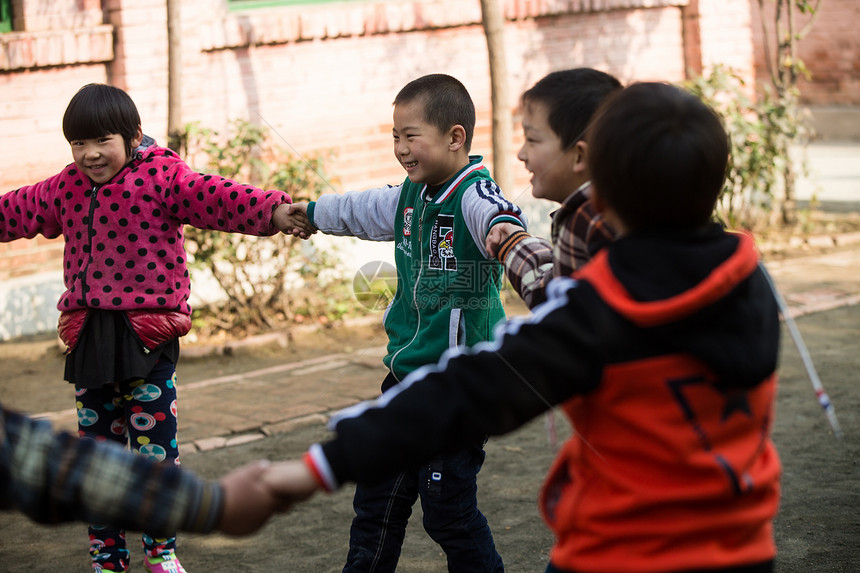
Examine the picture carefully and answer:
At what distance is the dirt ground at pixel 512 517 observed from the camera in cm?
367

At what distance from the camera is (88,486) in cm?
184

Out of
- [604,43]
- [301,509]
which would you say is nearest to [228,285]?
[301,509]

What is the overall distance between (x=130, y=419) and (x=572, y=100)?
192 cm

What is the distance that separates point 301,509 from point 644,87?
286 cm

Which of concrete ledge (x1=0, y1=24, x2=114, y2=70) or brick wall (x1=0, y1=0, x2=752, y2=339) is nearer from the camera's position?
concrete ledge (x1=0, y1=24, x2=114, y2=70)

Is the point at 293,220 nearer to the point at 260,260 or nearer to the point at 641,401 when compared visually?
the point at 641,401

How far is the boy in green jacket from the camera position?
9.75ft

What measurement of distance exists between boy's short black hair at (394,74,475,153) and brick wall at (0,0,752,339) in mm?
4325

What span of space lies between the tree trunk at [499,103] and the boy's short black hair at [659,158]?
583 centimetres

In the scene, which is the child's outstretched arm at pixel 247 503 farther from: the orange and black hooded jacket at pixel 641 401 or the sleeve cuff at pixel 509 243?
the sleeve cuff at pixel 509 243

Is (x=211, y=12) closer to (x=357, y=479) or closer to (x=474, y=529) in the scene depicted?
(x=474, y=529)

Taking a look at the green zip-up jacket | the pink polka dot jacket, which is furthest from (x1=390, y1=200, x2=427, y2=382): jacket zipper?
the pink polka dot jacket

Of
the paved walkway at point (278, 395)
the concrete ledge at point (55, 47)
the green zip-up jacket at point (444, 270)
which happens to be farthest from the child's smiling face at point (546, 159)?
the concrete ledge at point (55, 47)

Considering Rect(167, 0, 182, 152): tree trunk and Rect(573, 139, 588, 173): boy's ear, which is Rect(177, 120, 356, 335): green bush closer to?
Rect(167, 0, 182, 152): tree trunk
